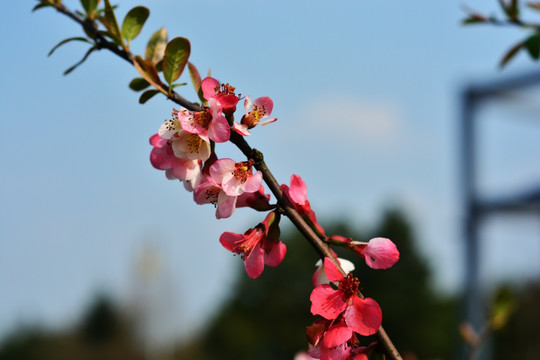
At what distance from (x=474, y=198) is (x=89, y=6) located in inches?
171

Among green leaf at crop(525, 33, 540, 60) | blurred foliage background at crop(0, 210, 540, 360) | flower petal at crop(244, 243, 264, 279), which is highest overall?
flower petal at crop(244, 243, 264, 279)

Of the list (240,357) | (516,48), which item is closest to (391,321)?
(240,357)

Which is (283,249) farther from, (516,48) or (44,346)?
(44,346)

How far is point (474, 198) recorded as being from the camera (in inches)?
181

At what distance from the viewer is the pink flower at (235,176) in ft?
1.56

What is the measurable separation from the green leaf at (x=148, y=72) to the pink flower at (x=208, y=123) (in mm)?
81

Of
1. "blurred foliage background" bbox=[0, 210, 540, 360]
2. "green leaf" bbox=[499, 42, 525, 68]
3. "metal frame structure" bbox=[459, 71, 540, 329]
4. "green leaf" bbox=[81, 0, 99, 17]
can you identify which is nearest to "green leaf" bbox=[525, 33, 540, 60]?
"green leaf" bbox=[499, 42, 525, 68]

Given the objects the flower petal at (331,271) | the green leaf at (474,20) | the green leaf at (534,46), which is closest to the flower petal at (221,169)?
the flower petal at (331,271)

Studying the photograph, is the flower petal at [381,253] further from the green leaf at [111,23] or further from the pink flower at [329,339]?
the green leaf at [111,23]

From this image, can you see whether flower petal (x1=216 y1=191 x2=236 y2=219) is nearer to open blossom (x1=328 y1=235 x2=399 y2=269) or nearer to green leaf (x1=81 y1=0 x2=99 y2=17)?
open blossom (x1=328 y1=235 x2=399 y2=269)

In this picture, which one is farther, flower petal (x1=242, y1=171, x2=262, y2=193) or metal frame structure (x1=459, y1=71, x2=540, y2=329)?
metal frame structure (x1=459, y1=71, x2=540, y2=329)

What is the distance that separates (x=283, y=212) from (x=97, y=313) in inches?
1044

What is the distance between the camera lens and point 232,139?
0.51 m

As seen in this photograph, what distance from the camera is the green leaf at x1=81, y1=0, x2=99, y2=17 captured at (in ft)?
2.17
